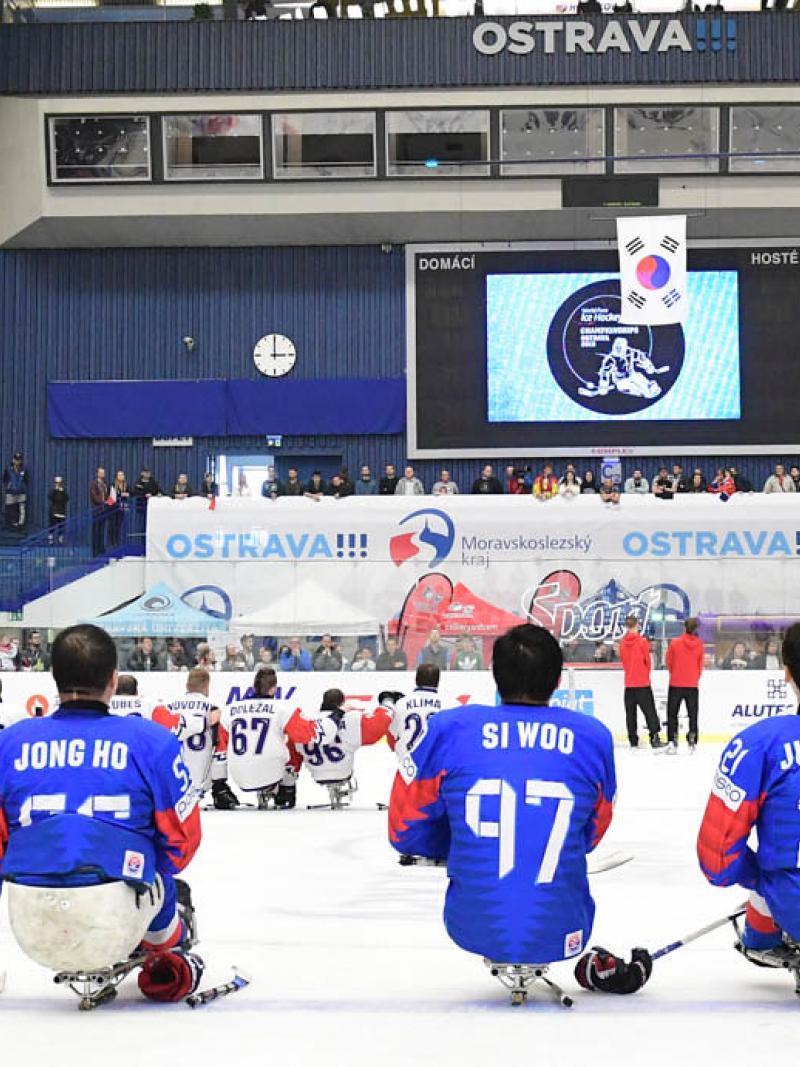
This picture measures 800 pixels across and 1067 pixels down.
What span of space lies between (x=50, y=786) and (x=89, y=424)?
29.0 m

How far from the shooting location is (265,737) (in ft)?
46.2

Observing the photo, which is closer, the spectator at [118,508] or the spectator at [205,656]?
the spectator at [205,656]

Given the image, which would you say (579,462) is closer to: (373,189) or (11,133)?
(373,189)

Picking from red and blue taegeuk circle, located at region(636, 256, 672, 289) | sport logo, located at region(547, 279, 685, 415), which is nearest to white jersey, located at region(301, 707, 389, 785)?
red and blue taegeuk circle, located at region(636, 256, 672, 289)

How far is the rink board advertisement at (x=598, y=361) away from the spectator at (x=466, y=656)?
9777 mm

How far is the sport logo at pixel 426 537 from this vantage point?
2802 cm

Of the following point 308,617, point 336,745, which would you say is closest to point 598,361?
point 308,617

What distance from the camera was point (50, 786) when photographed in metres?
5.18

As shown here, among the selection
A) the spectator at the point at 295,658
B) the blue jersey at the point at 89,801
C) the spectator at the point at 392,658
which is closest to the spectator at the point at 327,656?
the spectator at the point at 295,658

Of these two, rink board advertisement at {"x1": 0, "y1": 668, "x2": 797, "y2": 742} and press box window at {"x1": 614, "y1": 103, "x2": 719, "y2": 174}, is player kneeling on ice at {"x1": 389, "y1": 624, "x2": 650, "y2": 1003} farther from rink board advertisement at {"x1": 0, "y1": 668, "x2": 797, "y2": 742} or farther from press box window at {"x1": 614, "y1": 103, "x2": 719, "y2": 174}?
press box window at {"x1": 614, "y1": 103, "x2": 719, "y2": 174}

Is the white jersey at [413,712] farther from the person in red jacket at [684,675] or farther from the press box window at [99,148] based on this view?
the press box window at [99,148]

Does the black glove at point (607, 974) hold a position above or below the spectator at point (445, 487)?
below

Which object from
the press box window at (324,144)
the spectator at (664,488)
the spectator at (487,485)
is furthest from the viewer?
the press box window at (324,144)

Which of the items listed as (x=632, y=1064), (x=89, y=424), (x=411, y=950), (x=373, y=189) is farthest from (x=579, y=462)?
(x=632, y=1064)
